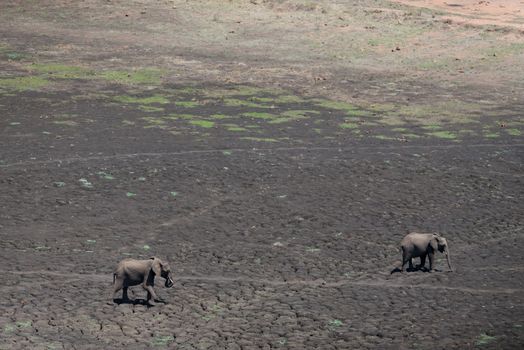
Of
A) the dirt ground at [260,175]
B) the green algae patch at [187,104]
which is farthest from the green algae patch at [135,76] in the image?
the green algae patch at [187,104]

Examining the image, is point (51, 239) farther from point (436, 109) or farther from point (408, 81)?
point (408, 81)

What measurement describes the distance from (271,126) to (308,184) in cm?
328

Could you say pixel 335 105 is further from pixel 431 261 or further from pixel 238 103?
pixel 431 261

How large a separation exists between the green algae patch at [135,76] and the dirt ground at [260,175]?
0.24ft

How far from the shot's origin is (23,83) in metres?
19.4

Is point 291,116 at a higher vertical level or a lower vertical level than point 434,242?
lower

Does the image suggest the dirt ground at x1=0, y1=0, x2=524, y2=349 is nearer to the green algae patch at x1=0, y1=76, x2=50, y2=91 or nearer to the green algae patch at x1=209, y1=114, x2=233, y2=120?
the green algae patch at x1=0, y1=76, x2=50, y2=91

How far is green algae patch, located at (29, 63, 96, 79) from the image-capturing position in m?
20.2

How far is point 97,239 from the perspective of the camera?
Result: 1130 cm

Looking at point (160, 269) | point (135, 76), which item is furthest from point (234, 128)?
point (160, 269)

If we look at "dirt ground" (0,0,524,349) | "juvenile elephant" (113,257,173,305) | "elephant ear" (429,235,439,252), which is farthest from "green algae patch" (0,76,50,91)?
"elephant ear" (429,235,439,252)

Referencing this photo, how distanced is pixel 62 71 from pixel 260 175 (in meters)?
7.82

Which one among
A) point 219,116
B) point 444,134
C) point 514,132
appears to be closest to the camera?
point 444,134

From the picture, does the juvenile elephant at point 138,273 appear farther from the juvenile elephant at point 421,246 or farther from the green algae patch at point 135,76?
the green algae patch at point 135,76
